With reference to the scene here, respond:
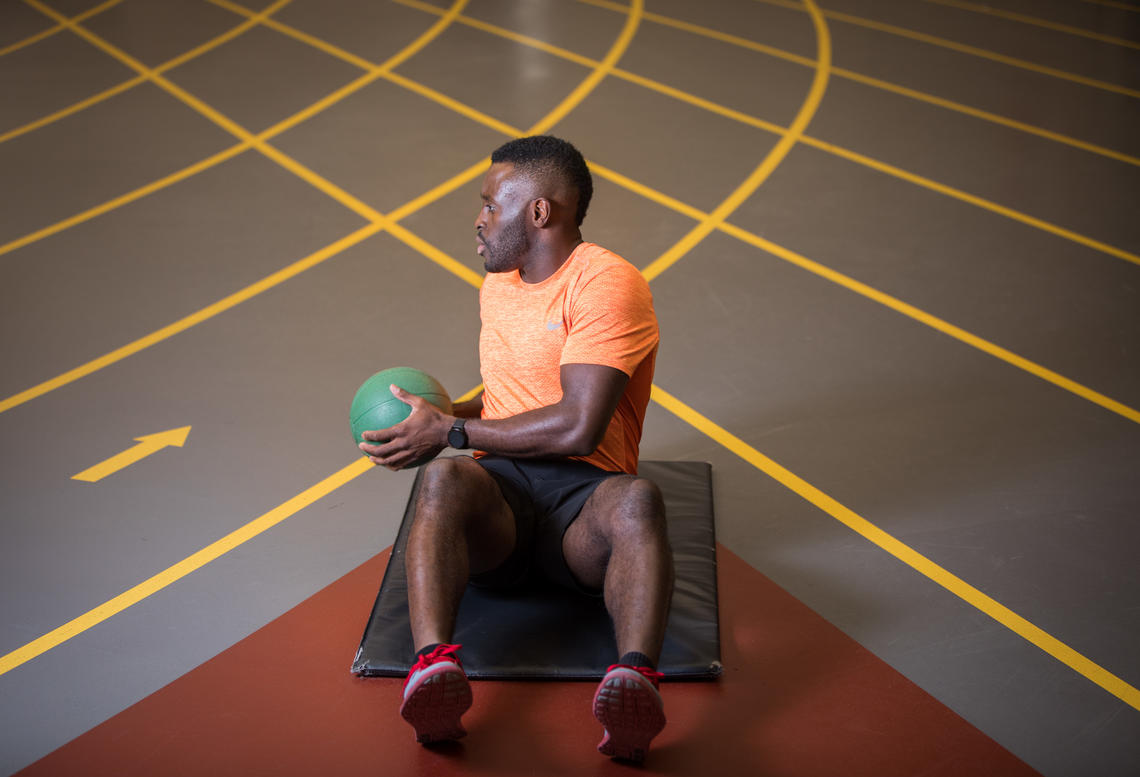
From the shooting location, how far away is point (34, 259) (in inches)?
251

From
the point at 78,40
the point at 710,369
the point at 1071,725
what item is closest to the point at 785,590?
the point at 1071,725

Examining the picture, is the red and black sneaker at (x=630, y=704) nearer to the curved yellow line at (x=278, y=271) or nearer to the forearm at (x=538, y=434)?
the forearm at (x=538, y=434)

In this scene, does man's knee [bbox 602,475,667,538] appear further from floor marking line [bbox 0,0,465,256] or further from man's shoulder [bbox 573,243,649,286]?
floor marking line [bbox 0,0,465,256]

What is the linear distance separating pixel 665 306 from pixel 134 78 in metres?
6.18

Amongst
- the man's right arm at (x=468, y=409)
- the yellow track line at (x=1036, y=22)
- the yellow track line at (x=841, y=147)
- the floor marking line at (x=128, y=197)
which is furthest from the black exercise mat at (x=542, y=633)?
the yellow track line at (x=1036, y=22)

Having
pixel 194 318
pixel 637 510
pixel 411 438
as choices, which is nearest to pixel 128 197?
pixel 194 318

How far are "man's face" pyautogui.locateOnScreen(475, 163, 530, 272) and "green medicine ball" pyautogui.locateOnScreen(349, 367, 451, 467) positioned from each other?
0.52m

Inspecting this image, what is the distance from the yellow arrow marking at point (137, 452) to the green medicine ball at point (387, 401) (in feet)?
5.16

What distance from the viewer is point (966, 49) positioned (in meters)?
9.30

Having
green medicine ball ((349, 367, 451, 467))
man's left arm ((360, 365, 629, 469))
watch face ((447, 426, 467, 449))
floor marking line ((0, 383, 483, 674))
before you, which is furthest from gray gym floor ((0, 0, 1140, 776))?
watch face ((447, 426, 467, 449))

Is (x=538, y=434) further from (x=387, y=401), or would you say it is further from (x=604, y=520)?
(x=387, y=401)

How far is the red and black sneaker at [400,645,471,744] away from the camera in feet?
9.18

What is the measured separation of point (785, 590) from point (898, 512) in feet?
2.37

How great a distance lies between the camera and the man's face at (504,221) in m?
3.52
